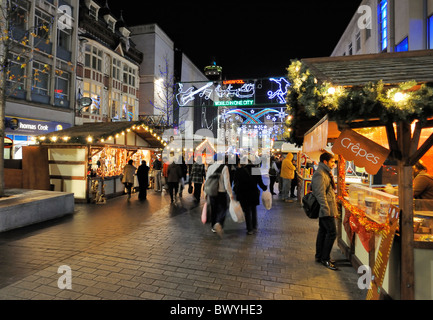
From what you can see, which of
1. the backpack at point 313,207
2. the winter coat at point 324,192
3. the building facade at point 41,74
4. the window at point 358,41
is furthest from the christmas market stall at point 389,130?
the window at point 358,41

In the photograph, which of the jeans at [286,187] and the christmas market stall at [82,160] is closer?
the christmas market stall at [82,160]

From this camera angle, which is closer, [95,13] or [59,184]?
[59,184]

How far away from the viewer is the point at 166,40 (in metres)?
33.2

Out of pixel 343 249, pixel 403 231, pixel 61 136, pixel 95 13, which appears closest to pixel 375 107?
pixel 403 231

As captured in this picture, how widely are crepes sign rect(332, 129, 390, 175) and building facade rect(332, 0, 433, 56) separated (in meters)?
12.9

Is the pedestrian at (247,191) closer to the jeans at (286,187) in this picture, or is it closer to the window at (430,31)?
the jeans at (286,187)

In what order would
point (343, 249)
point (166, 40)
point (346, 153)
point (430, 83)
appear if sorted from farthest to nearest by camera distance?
point (166, 40) → point (343, 249) → point (346, 153) → point (430, 83)

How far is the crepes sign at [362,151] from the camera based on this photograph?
342 cm

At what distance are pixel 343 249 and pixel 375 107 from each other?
3387 millimetres

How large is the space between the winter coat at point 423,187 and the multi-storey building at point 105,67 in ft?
64.0

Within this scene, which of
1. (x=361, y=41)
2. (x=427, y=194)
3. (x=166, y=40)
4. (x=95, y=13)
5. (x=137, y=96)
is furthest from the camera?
(x=166, y=40)

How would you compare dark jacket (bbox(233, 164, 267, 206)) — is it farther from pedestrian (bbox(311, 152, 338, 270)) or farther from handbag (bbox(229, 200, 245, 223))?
pedestrian (bbox(311, 152, 338, 270))
